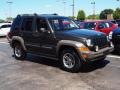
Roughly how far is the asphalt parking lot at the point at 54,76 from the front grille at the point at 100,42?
2.76ft

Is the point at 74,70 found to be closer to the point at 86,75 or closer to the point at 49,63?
the point at 86,75

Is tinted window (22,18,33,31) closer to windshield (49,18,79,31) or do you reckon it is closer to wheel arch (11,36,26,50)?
wheel arch (11,36,26,50)

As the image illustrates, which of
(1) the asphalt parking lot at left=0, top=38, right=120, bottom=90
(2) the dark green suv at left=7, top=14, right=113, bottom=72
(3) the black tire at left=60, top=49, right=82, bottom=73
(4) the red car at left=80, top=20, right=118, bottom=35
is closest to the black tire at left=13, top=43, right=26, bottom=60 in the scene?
(2) the dark green suv at left=7, top=14, right=113, bottom=72

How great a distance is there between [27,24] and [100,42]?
3.33m

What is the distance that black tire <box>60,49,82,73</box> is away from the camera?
872 cm

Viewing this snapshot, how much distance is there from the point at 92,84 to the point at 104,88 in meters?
0.49

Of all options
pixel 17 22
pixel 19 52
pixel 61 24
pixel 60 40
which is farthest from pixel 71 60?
pixel 17 22

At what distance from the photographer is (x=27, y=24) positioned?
10680 millimetres

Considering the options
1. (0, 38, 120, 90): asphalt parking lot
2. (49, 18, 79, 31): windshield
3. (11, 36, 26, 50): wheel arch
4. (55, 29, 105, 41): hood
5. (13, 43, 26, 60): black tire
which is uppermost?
(49, 18, 79, 31): windshield

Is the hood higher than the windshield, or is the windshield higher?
the windshield

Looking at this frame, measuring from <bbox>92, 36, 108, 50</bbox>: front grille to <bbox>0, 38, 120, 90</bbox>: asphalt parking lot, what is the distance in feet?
2.76

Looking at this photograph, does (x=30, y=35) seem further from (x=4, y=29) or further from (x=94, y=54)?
(x=4, y=29)

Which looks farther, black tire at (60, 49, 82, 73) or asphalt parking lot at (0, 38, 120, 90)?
black tire at (60, 49, 82, 73)

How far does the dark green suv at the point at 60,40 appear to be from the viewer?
28.0 feet
